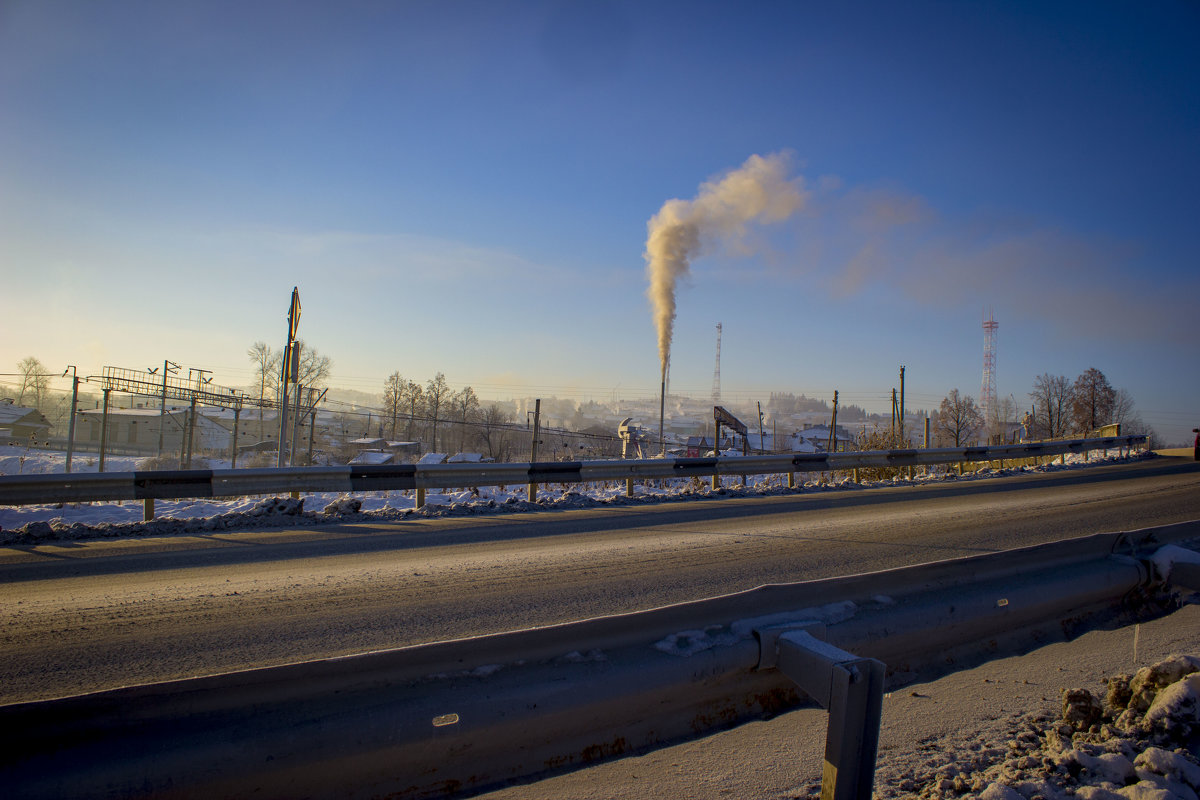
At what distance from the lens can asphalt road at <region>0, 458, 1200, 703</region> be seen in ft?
12.3

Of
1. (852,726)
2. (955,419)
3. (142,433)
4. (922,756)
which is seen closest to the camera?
(852,726)

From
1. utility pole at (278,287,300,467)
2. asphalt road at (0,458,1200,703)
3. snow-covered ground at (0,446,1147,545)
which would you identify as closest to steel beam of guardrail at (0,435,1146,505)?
snow-covered ground at (0,446,1147,545)

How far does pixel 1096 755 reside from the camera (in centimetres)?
249

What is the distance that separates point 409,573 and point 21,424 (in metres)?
62.0

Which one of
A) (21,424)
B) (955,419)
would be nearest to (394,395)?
(21,424)

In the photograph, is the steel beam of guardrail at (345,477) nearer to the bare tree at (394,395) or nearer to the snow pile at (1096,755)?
the snow pile at (1096,755)

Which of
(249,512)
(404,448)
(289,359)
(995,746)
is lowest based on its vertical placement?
(404,448)

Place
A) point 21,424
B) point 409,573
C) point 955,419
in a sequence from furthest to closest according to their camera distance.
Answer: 1. point 955,419
2. point 21,424
3. point 409,573

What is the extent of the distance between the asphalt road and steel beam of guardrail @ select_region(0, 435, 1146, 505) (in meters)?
1.56

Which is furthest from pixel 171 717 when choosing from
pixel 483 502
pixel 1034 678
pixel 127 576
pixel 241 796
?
pixel 483 502

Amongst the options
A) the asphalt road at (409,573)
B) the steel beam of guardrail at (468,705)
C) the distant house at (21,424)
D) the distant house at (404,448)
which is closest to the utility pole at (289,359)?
the asphalt road at (409,573)

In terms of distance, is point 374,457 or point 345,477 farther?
point 374,457

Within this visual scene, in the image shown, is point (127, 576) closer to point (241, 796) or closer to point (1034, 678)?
point (241, 796)

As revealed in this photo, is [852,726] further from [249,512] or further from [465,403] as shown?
[465,403]
